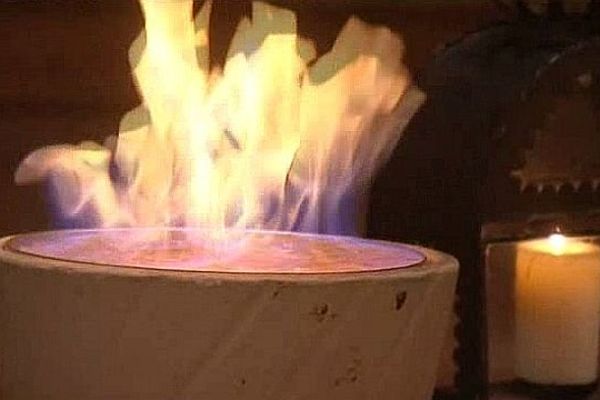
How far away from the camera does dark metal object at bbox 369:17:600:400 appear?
3.02ft

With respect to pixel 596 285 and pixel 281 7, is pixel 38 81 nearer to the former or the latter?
pixel 281 7

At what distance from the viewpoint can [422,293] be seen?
0.61m

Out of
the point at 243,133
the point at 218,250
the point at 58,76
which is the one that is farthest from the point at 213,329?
the point at 58,76

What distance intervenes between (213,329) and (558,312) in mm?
518

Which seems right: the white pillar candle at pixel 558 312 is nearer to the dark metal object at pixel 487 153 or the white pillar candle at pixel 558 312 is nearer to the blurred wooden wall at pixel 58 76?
the dark metal object at pixel 487 153

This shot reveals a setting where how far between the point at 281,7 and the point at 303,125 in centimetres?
10

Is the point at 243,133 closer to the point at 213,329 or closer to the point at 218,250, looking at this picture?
the point at 218,250

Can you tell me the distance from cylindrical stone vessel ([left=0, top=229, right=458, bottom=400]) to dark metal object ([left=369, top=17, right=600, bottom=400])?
305 millimetres

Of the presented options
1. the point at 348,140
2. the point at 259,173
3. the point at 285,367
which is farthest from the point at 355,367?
the point at 348,140

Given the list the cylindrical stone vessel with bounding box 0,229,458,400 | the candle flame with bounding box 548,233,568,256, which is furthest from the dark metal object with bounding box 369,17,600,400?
the cylindrical stone vessel with bounding box 0,229,458,400

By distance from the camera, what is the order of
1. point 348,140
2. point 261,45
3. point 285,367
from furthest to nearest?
point 348,140, point 261,45, point 285,367

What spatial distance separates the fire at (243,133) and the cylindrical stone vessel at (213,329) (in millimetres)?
199

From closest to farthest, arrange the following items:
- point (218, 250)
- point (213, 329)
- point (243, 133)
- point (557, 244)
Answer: point (213, 329) < point (218, 250) < point (243, 133) < point (557, 244)

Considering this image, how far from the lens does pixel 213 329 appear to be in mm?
571
